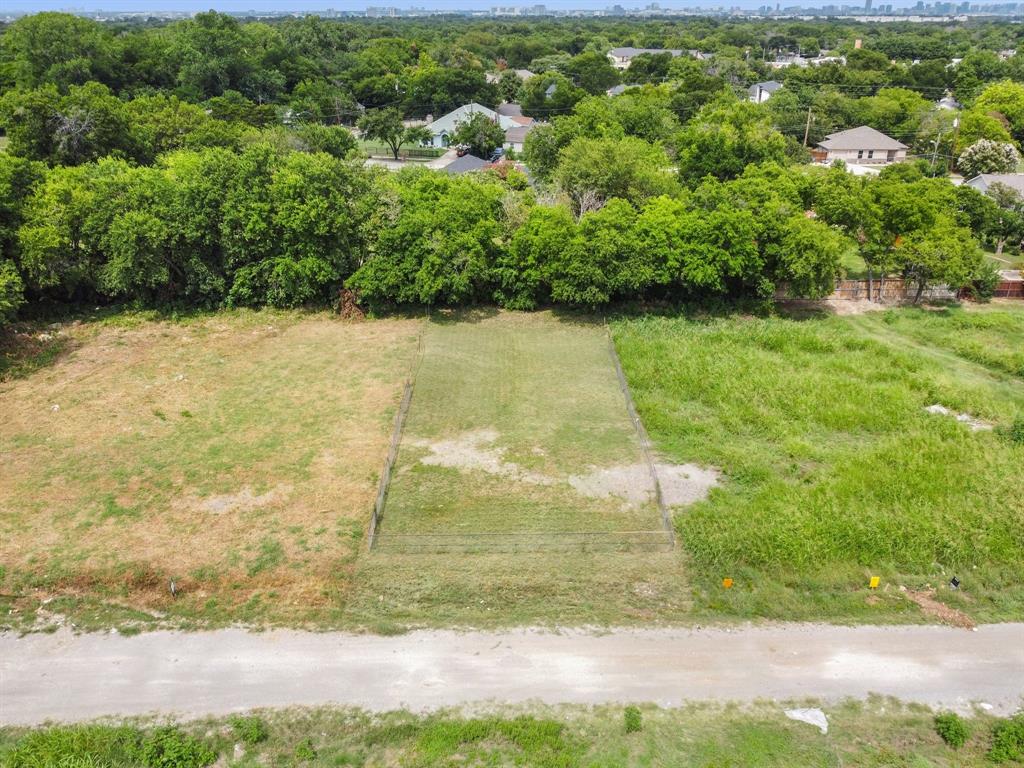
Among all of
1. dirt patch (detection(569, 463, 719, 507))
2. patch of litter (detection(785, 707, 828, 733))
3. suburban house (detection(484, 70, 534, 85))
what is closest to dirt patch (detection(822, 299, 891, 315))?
dirt patch (detection(569, 463, 719, 507))

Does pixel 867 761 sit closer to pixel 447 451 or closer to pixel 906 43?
pixel 447 451

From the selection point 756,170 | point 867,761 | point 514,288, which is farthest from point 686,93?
point 867,761

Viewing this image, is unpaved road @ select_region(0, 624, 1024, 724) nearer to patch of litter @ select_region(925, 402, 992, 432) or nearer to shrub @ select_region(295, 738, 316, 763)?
shrub @ select_region(295, 738, 316, 763)

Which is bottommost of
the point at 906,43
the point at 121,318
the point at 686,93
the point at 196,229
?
the point at 121,318

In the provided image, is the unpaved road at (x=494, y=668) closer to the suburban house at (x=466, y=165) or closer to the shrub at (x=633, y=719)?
the shrub at (x=633, y=719)

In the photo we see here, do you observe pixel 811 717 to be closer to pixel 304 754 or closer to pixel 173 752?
pixel 304 754
